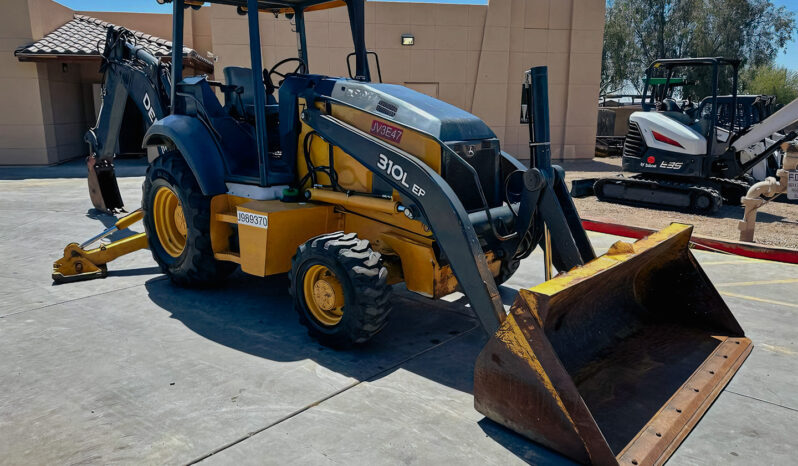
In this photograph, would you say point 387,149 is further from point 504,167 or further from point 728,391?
point 728,391

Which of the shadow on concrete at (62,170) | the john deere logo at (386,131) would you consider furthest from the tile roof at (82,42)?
the john deere logo at (386,131)

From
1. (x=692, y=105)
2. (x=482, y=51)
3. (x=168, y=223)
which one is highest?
(x=482, y=51)

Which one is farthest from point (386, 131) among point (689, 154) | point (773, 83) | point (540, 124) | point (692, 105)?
point (773, 83)

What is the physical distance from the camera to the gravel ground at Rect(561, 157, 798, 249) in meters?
9.20

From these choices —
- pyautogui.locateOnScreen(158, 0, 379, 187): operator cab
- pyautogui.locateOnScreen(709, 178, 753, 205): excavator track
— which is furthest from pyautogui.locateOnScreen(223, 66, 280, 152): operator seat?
pyautogui.locateOnScreen(709, 178, 753, 205): excavator track

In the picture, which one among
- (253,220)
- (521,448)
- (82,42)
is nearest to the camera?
(521,448)

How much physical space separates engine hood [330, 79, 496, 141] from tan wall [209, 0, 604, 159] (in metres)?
13.2

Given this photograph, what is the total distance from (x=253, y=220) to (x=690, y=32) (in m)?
41.6

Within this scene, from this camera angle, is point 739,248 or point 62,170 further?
point 62,170

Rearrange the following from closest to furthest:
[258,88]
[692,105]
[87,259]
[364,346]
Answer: [364,346] → [258,88] → [87,259] → [692,105]

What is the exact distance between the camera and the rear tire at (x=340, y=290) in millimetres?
4438

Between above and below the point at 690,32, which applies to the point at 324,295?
below

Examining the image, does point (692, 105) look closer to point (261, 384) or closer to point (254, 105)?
point (254, 105)

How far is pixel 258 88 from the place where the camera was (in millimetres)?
5391
